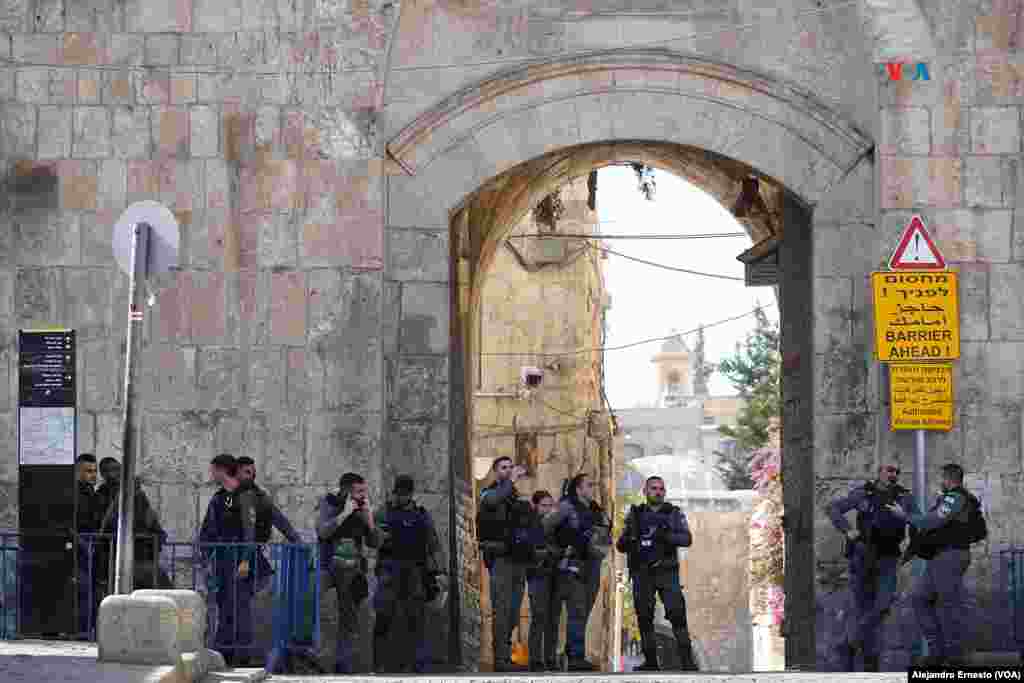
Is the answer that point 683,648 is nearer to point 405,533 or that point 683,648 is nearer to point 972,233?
point 405,533

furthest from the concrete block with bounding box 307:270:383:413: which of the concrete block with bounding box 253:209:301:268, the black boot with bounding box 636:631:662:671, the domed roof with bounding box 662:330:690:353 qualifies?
the domed roof with bounding box 662:330:690:353

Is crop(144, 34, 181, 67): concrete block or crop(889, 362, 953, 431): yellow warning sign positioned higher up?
crop(144, 34, 181, 67): concrete block

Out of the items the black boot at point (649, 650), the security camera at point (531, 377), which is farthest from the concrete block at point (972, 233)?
the security camera at point (531, 377)

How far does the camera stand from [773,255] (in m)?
18.9

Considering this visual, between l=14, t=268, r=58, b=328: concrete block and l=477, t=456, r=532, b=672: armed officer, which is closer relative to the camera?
l=14, t=268, r=58, b=328: concrete block

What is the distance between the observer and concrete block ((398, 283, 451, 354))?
15766mm

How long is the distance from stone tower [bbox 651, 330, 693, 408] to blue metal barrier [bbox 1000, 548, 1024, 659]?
135 metres

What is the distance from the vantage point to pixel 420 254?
51.9 feet

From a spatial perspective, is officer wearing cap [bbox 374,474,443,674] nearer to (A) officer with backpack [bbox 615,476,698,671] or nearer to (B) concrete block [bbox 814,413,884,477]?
(A) officer with backpack [bbox 615,476,698,671]

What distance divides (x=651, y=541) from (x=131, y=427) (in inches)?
210

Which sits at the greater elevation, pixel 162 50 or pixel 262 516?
pixel 162 50

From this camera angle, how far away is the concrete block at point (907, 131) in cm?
1523

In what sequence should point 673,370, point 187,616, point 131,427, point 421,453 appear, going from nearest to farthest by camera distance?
1. point 187,616
2. point 131,427
3. point 421,453
4. point 673,370

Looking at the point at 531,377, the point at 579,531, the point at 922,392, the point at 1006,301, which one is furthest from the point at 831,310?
the point at 531,377
